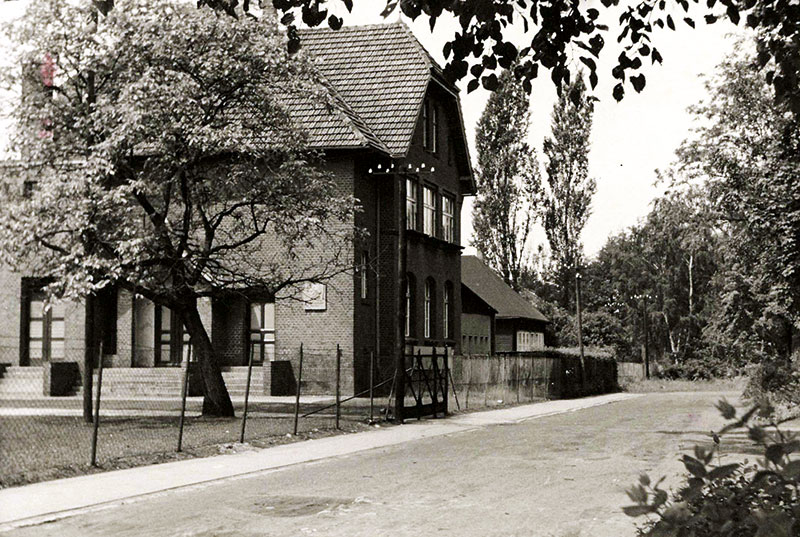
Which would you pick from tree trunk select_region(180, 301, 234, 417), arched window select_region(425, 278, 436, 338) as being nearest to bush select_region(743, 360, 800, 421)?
tree trunk select_region(180, 301, 234, 417)

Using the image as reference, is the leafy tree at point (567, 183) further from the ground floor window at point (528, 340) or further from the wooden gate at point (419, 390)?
the wooden gate at point (419, 390)

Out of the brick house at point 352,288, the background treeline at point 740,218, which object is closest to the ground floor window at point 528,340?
the background treeline at point 740,218

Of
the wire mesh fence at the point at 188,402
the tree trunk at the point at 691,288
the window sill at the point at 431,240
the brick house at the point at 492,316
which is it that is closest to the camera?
the wire mesh fence at the point at 188,402

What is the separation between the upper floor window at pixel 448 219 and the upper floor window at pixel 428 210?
3.04 ft

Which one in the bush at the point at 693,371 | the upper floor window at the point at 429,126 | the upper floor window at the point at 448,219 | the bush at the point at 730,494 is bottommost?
the bush at the point at 693,371

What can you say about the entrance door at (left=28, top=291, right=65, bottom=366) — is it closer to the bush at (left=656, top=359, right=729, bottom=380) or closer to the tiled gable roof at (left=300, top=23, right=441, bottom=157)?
the tiled gable roof at (left=300, top=23, right=441, bottom=157)

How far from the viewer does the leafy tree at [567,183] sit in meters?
66.8

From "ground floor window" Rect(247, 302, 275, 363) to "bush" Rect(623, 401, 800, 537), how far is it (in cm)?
3136

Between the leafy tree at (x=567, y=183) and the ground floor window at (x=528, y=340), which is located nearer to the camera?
the ground floor window at (x=528, y=340)

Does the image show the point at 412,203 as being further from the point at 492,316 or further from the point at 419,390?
the point at 492,316

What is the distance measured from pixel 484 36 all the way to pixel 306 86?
50.7ft

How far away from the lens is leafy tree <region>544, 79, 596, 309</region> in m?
66.8

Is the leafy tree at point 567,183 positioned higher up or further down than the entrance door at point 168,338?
higher up

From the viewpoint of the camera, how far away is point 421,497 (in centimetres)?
1081
